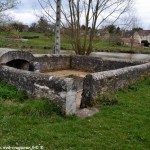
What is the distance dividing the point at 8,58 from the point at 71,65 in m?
6.08

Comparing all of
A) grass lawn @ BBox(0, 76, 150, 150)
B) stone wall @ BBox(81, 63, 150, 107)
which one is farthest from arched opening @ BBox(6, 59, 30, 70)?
stone wall @ BBox(81, 63, 150, 107)

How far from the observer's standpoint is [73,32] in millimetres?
21078

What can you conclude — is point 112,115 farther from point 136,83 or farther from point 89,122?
point 136,83

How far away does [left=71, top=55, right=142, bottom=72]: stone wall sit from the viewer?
15227 millimetres

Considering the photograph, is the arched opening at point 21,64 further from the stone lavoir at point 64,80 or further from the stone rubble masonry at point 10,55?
the stone rubble masonry at point 10,55

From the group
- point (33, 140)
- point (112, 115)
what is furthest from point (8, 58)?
point (33, 140)

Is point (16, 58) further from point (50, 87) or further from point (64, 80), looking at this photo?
point (64, 80)

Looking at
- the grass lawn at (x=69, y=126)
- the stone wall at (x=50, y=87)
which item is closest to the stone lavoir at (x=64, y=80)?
the stone wall at (x=50, y=87)

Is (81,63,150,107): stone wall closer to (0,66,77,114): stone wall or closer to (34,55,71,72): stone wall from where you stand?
(0,66,77,114): stone wall

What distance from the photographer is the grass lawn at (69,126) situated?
5793 millimetres

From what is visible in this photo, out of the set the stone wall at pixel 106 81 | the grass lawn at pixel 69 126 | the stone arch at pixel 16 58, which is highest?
the stone arch at pixel 16 58

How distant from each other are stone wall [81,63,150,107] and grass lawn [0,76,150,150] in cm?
49

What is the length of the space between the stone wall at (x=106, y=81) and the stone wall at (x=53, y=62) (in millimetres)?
5067

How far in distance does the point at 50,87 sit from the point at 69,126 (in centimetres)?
146
